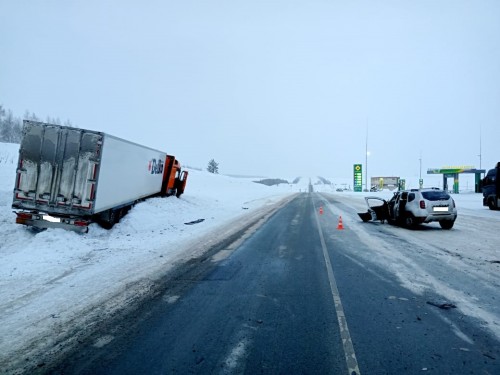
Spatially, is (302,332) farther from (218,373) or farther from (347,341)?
(218,373)

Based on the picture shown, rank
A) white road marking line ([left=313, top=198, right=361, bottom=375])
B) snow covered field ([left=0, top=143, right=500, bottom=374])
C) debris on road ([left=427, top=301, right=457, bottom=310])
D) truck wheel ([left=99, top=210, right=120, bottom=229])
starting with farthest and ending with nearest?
truck wheel ([left=99, top=210, right=120, bottom=229])
debris on road ([left=427, top=301, right=457, bottom=310])
snow covered field ([left=0, top=143, right=500, bottom=374])
white road marking line ([left=313, top=198, right=361, bottom=375])

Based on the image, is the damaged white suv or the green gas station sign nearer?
the damaged white suv

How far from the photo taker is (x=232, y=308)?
452 centimetres

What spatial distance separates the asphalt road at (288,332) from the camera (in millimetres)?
3064

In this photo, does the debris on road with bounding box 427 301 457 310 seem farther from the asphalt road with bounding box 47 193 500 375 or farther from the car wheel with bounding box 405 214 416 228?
the car wheel with bounding box 405 214 416 228

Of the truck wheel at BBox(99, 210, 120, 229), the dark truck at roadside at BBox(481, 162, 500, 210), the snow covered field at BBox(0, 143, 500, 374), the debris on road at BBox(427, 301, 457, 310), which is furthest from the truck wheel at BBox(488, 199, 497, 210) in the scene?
the truck wheel at BBox(99, 210, 120, 229)

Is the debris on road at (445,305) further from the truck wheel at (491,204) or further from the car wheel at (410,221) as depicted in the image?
the truck wheel at (491,204)

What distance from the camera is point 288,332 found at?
3.76 metres

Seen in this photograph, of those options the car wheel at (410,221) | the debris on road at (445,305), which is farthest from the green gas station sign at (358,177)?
the debris on road at (445,305)

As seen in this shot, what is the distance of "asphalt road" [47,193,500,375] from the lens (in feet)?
10.1

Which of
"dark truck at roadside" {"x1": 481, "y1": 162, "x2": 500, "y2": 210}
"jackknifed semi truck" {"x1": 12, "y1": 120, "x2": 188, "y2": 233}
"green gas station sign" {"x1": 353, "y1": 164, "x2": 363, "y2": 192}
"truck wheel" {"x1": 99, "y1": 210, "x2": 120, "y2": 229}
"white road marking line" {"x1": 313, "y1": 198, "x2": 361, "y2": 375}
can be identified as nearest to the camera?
"white road marking line" {"x1": 313, "y1": 198, "x2": 361, "y2": 375}

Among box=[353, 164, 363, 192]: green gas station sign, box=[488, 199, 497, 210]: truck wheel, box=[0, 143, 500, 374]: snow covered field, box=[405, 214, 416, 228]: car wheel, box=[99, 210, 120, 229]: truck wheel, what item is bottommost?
box=[0, 143, 500, 374]: snow covered field

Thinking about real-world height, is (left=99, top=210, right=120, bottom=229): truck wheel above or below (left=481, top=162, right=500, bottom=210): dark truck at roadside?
below

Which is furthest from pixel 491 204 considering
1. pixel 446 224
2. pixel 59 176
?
pixel 59 176
